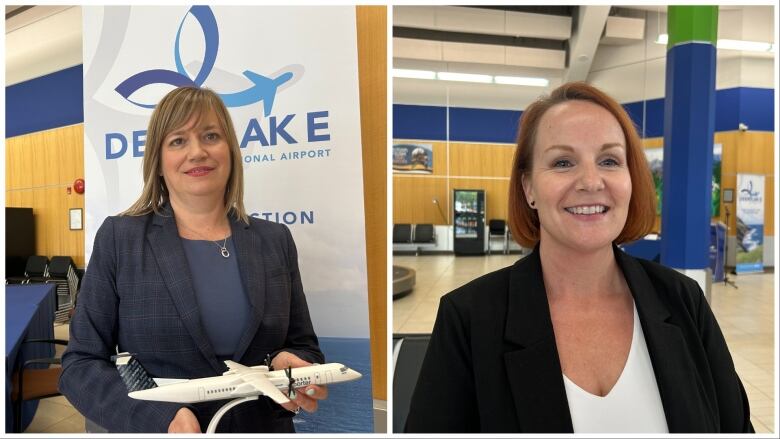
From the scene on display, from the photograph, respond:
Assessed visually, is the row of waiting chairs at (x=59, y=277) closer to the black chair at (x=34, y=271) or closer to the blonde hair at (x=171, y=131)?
the black chair at (x=34, y=271)

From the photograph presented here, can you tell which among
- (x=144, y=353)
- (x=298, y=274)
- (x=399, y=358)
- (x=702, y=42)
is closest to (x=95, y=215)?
(x=144, y=353)

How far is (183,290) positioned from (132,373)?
29 cm

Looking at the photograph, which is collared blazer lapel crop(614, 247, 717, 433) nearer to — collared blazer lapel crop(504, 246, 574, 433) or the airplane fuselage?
collared blazer lapel crop(504, 246, 574, 433)

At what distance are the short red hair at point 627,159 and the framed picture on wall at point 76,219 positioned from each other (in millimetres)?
1563

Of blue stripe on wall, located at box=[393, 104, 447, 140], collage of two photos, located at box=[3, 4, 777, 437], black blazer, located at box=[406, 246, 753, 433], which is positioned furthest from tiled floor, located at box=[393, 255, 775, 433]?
blue stripe on wall, located at box=[393, 104, 447, 140]

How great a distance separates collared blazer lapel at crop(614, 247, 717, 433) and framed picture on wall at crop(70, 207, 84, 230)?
6.30ft

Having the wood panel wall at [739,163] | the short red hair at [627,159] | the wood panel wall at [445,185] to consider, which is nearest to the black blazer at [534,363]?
the short red hair at [627,159]

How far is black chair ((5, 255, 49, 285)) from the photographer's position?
5.29 feet

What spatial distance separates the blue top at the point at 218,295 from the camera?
54.6 inches

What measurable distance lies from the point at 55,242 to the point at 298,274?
0.96 m

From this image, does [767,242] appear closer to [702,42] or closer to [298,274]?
[702,42]

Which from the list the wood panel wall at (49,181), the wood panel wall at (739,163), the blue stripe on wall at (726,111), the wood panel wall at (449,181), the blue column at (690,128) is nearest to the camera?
the wood panel wall at (49,181)

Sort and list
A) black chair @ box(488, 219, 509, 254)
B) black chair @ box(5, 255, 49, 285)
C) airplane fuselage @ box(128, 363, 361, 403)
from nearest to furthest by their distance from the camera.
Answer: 1. airplane fuselage @ box(128, 363, 361, 403)
2. black chair @ box(5, 255, 49, 285)
3. black chair @ box(488, 219, 509, 254)

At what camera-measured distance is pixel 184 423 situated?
1350mm
